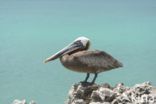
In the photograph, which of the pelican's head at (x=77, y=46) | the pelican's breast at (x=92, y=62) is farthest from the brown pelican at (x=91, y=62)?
the pelican's head at (x=77, y=46)

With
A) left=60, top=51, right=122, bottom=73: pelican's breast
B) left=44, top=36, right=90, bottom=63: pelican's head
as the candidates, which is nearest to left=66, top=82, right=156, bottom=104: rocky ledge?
left=60, top=51, right=122, bottom=73: pelican's breast

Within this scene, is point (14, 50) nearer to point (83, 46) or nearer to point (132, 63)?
point (132, 63)

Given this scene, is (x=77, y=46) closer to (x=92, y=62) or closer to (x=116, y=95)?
(x=92, y=62)

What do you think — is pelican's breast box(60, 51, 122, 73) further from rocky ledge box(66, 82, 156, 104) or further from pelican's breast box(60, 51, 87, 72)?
rocky ledge box(66, 82, 156, 104)

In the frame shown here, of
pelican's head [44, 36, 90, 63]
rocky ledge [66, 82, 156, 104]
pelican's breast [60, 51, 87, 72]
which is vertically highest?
pelican's head [44, 36, 90, 63]

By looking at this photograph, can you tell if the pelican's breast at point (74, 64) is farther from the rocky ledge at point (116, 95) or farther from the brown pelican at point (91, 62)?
the rocky ledge at point (116, 95)

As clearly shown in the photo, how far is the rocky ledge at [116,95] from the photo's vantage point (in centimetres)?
456

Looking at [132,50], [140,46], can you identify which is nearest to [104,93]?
[132,50]

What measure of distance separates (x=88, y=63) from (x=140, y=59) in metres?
19.1

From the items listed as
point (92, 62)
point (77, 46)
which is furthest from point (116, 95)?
point (77, 46)

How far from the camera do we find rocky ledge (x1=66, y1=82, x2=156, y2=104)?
4.56 metres

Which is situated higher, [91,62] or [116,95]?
[91,62]

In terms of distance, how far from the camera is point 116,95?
15.8 feet

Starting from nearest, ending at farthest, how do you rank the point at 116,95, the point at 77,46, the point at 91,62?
the point at 116,95
the point at 91,62
the point at 77,46
